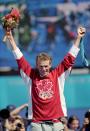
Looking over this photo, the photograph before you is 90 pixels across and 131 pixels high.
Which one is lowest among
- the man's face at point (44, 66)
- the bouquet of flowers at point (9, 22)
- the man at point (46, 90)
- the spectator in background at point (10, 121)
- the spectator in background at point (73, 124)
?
the spectator in background at point (73, 124)

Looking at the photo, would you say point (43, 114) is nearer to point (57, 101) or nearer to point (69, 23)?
point (57, 101)

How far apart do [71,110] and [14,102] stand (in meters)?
1.58

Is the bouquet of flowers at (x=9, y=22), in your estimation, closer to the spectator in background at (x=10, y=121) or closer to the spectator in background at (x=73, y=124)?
the spectator in background at (x=10, y=121)

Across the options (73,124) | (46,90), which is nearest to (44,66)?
(46,90)

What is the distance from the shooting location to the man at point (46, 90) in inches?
323

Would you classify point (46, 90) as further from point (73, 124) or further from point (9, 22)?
point (73, 124)

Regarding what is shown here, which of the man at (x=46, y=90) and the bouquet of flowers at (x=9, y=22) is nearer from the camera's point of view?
the man at (x=46, y=90)

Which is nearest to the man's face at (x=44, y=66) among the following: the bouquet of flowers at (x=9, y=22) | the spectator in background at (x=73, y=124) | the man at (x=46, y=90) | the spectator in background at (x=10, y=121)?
the man at (x=46, y=90)

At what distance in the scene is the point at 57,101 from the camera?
8297 mm

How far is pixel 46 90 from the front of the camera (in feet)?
27.1

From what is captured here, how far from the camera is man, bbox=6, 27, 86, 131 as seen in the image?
26.9 ft

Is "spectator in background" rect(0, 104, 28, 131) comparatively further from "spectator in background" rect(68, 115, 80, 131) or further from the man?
the man

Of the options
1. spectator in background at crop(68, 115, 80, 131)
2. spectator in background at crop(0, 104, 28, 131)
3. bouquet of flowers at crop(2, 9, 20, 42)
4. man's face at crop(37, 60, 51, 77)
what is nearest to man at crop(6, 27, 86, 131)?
Result: man's face at crop(37, 60, 51, 77)

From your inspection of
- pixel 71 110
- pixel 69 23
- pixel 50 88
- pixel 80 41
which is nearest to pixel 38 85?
pixel 50 88
